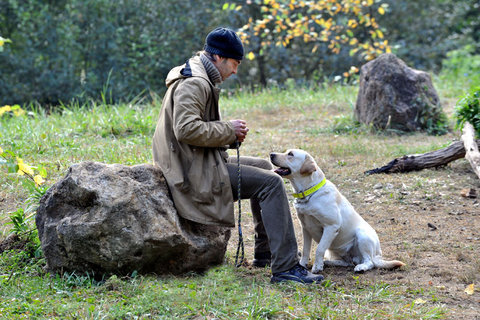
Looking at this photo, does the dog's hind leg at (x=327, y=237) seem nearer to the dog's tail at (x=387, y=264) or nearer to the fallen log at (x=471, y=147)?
the dog's tail at (x=387, y=264)

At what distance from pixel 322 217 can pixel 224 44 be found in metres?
1.72

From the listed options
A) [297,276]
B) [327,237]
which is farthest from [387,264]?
[297,276]

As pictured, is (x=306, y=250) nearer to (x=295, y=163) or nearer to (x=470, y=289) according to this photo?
(x=295, y=163)

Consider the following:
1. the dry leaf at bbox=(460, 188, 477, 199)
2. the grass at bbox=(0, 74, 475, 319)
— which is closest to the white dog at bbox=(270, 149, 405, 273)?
the grass at bbox=(0, 74, 475, 319)

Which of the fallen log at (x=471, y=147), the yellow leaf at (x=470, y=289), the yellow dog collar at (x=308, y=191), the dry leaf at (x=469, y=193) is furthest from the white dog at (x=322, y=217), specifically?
the fallen log at (x=471, y=147)

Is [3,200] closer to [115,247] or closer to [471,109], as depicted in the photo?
[115,247]

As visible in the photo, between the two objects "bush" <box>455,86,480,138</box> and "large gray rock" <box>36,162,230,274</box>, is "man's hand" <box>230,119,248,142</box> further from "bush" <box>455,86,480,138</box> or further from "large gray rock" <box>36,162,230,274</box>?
"bush" <box>455,86,480,138</box>

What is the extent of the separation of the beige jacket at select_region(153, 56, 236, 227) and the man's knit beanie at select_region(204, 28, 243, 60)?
21 cm

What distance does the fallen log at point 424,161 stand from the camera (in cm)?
794

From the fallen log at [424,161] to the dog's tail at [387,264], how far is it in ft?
9.79

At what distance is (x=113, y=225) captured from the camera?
4.51 meters

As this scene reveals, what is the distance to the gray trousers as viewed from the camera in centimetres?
475

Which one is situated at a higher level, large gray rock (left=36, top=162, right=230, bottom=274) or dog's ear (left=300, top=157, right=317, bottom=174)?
dog's ear (left=300, top=157, right=317, bottom=174)

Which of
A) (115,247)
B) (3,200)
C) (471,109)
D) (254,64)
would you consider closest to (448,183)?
(471,109)
